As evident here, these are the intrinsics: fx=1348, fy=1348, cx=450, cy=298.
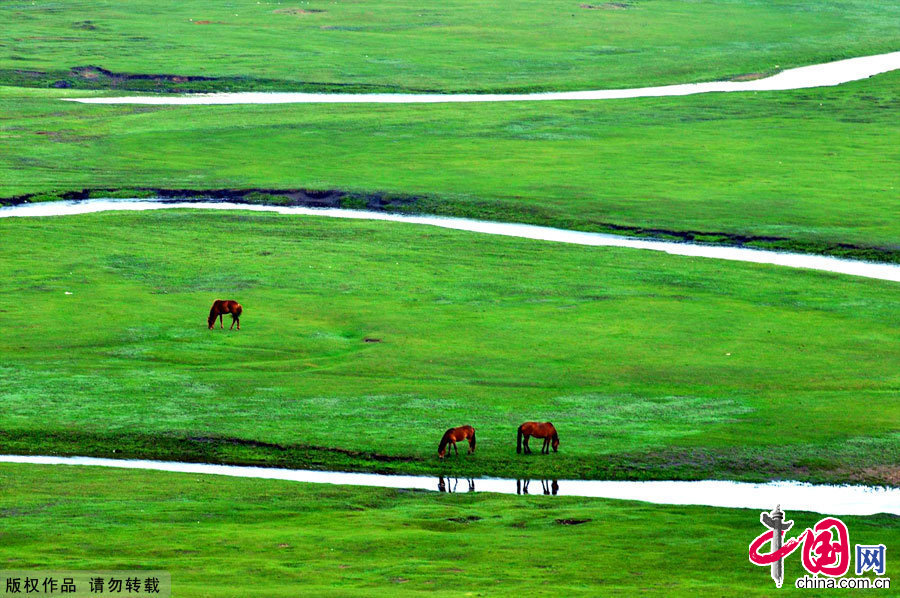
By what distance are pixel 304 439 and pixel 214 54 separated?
80.9m

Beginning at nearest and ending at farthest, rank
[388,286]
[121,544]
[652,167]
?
[121,544], [388,286], [652,167]

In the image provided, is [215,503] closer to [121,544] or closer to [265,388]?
[121,544]

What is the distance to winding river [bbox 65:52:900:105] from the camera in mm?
94231

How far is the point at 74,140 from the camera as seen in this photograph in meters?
77.8

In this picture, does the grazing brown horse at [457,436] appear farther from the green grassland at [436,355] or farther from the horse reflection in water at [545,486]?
the horse reflection in water at [545,486]

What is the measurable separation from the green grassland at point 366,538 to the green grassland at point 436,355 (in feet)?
8.53

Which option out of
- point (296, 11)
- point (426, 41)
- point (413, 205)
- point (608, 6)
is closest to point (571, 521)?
point (413, 205)

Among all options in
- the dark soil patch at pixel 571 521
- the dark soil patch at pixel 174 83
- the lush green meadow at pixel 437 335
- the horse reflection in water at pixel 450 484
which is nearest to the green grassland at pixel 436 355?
the lush green meadow at pixel 437 335

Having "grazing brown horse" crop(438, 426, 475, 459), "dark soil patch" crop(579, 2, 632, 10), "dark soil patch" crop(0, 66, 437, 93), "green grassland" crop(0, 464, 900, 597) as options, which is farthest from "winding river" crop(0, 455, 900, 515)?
"dark soil patch" crop(579, 2, 632, 10)

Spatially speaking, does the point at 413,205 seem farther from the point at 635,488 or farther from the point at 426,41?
the point at 426,41

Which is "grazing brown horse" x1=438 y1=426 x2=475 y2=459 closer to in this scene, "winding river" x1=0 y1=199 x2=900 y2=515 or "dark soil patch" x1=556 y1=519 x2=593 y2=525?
"winding river" x1=0 y1=199 x2=900 y2=515

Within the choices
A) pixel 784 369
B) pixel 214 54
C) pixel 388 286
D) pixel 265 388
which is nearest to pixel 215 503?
pixel 265 388

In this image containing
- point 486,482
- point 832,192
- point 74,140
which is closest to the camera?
Answer: point 486,482

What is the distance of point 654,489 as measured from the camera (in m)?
29.9
